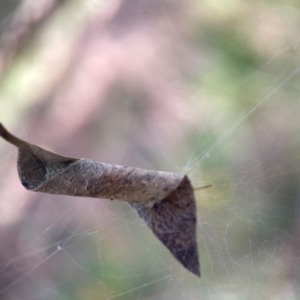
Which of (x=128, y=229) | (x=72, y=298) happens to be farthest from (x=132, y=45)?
(x=72, y=298)

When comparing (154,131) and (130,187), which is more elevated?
(130,187)

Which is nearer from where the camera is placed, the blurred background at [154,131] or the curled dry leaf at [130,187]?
the curled dry leaf at [130,187]

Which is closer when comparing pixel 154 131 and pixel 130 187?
pixel 130 187

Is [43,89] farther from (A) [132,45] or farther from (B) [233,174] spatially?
(B) [233,174]

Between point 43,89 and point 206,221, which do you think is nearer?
point 206,221

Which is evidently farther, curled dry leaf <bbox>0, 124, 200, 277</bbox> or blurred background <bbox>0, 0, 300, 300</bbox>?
blurred background <bbox>0, 0, 300, 300</bbox>
